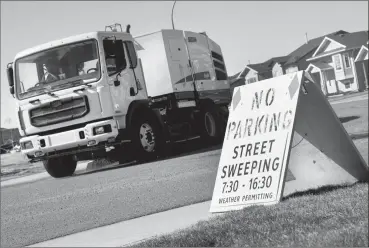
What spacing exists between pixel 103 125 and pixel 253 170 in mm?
7100

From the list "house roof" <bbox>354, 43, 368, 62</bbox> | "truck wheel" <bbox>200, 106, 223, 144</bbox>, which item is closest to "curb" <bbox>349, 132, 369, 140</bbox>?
"truck wheel" <bbox>200, 106, 223, 144</bbox>

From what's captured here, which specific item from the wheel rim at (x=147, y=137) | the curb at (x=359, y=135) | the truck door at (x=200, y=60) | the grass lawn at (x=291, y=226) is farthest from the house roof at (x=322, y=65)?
the grass lawn at (x=291, y=226)

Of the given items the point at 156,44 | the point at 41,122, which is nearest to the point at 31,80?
the point at 41,122

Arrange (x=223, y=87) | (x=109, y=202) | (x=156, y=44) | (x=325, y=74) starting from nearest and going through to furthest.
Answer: (x=109, y=202), (x=156, y=44), (x=223, y=87), (x=325, y=74)

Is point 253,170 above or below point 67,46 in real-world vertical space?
below

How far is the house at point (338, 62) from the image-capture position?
68250 mm

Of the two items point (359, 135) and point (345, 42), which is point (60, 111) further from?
point (345, 42)

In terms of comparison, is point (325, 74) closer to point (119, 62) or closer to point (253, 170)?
point (119, 62)

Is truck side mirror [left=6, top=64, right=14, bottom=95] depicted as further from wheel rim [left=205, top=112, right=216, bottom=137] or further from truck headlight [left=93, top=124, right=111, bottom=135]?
wheel rim [left=205, top=112, right=216, bottom=137]

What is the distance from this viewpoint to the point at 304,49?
79500 millimetres

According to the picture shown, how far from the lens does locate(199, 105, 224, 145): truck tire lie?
58.2 ft

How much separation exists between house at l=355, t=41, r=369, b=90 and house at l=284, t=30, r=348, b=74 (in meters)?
5.27

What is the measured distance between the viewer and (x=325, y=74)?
236 feet

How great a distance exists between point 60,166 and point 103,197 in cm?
509
